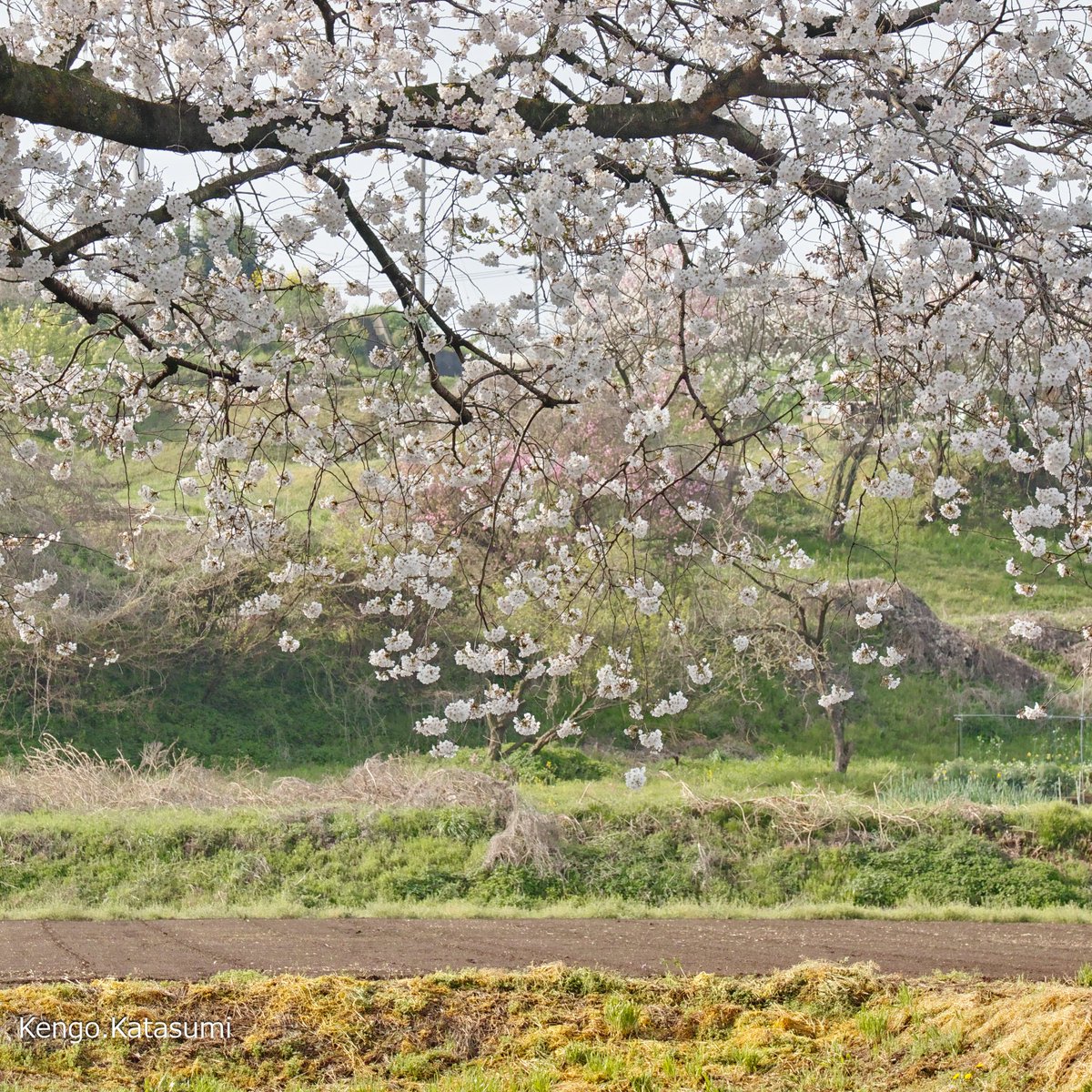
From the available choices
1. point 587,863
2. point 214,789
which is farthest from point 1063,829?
point 214,789

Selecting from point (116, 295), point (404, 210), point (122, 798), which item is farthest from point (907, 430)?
point (122, 798)

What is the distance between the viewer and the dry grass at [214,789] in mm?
10062

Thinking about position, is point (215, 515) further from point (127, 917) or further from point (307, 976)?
point (127, 917)

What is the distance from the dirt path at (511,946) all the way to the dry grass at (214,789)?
251 cm

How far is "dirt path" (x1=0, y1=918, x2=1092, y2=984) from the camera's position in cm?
611

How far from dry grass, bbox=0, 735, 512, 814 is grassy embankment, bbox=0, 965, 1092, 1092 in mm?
4369

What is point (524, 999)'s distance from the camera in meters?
5.39

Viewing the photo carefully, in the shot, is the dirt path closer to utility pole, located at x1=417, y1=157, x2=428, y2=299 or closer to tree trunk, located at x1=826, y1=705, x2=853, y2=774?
A: utility pole, located at x1=417, y1=157, x2=428, y2=299

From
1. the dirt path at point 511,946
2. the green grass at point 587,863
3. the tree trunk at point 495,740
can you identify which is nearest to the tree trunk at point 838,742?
the green grass at point 587,863

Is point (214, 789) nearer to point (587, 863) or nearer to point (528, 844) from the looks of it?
point (528, 844)

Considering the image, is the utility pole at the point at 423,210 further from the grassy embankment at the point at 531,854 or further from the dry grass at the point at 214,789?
the dry grass at the point at 214,789

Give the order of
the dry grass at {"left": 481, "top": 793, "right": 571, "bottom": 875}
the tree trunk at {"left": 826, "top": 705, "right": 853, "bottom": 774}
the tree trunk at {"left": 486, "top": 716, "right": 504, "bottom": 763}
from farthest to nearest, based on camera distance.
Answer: the tree trunk at {"left": 826, "top": 705, "right": 853, "bottom": 774} → the tree trunk at {"left": 486, "top": 716, "right": 504, "bottom": 763} → the dry grass at {"left": 481, "top": 793, "right": 571, "bottom": 875}

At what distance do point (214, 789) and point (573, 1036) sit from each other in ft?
22.0

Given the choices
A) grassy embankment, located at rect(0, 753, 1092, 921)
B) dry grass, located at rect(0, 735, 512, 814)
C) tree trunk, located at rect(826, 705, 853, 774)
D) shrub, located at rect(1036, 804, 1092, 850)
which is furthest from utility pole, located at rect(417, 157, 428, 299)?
tree trunk, located at rect(826, 705, 853, 774)
